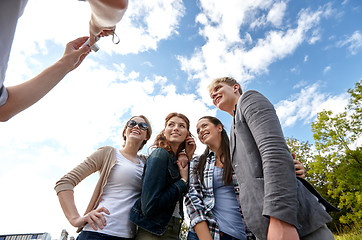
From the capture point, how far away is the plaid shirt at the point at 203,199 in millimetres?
2361

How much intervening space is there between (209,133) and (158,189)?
121cm

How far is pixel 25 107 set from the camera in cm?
120

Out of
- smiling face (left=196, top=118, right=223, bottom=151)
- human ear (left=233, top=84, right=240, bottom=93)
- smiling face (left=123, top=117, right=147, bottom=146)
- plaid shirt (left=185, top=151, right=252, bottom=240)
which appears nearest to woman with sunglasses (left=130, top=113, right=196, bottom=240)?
plaid shirt (left=185, top=151, right=252, bottom=240)

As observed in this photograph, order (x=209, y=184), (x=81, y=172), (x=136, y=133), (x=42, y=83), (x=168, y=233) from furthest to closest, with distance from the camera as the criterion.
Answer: (x=136, y=133) → (x=81, y=172) → (x=209, y=184) → (x=168, y=233) → (x=42, y=83)

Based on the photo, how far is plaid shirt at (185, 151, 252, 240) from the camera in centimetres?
236

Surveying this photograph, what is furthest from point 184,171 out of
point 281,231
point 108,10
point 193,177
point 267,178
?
point 108,10

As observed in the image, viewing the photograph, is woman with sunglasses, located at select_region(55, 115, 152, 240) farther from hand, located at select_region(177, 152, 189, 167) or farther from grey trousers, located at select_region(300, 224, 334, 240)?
grey trousers, located at select_region(300, 224, 334, 240)

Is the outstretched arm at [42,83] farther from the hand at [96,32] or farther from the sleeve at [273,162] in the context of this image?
the sleeve at [273,162]

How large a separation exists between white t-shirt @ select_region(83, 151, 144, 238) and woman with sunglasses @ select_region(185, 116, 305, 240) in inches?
30.2

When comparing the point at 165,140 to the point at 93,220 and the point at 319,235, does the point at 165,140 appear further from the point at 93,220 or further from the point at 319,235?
the point at 319,235

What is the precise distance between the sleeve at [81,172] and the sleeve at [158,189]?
2.82 feet

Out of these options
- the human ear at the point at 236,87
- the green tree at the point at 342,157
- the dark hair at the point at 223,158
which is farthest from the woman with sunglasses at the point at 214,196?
the green tree at the point at 342,157

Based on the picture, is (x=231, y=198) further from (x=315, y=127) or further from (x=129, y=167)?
(x=315, y=127)

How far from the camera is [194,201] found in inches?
101
